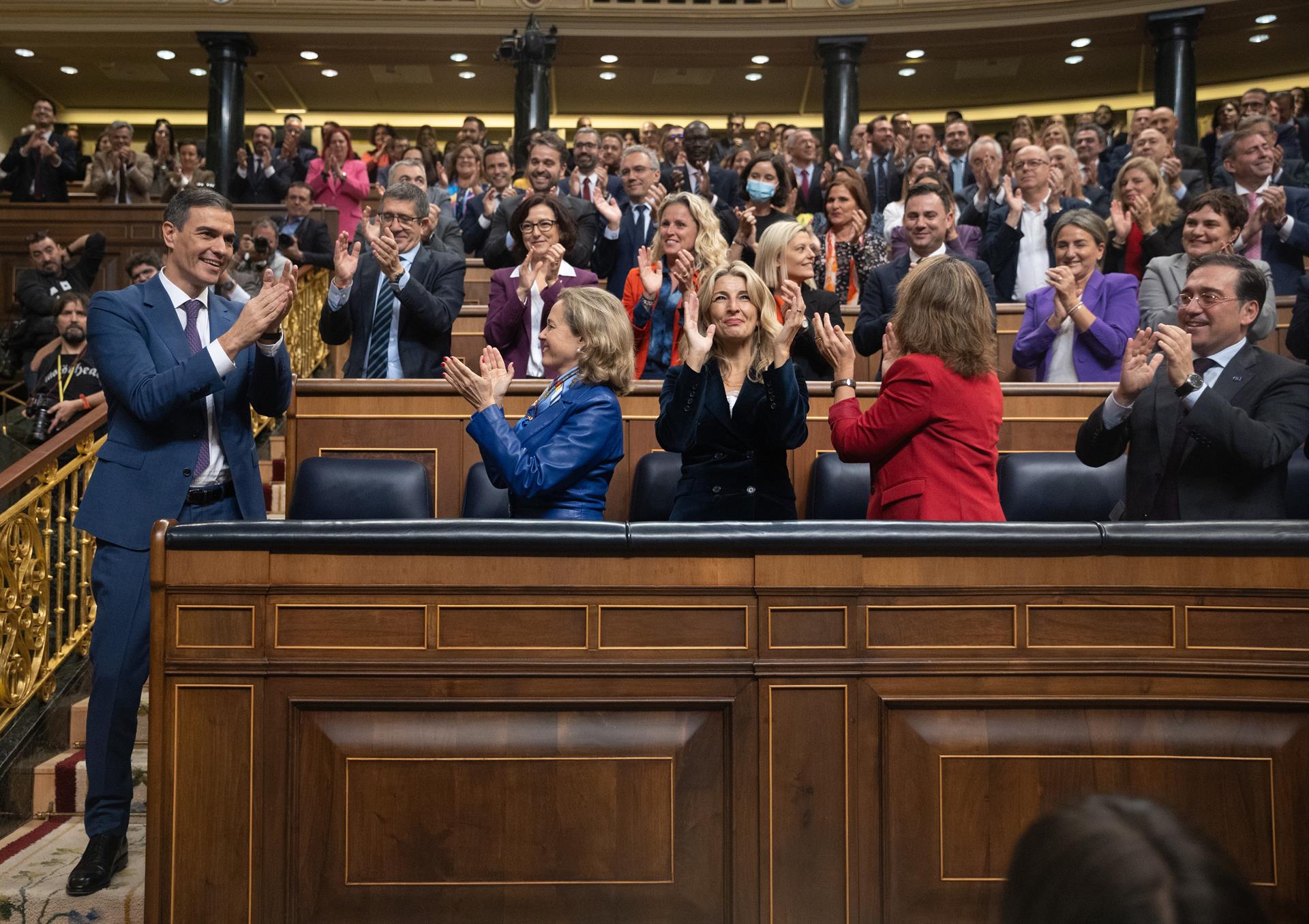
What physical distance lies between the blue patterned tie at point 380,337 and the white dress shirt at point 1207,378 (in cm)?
219

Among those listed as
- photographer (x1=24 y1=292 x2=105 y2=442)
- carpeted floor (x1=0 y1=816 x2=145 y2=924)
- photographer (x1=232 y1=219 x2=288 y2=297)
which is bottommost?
carpeted floor (x1=0 y1=816 x2=145 y2=924)

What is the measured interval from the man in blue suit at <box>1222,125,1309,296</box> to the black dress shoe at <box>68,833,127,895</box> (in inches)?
148

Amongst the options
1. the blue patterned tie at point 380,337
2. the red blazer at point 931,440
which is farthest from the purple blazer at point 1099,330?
the blue patterned tie at point 380,337

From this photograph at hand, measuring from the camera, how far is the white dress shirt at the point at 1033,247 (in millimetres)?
4469

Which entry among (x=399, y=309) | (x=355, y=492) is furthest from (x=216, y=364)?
(x=399, y=309)

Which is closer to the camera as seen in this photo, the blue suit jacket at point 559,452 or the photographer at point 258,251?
the blue suit jacket at point 559,452

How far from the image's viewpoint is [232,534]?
174 cm

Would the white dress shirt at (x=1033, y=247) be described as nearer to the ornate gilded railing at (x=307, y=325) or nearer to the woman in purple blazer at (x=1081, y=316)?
the woman in purple blazer at (x=1081, y=316)

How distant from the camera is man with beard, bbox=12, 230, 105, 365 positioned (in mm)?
6145

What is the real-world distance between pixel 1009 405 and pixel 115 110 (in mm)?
12979

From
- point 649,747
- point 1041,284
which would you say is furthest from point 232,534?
point 1041,284

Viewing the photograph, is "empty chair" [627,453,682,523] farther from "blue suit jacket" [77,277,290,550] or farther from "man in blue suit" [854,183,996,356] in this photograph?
"blue suit jacket" [77,277,290,550]

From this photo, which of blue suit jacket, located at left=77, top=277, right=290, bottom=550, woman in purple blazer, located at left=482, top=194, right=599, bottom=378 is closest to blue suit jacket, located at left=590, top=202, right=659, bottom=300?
woman in purple blazer, located at left=482, top=194, right=599, bottom=378

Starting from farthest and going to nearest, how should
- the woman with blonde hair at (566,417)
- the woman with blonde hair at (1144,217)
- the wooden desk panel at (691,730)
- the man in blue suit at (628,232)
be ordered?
1. the man in blue suit at (628,232)
2. the woman with blonde hair at (1144,217)
3. the woman with blonde hair at (566,417)
4. the wooden desk panel at (691,730)
